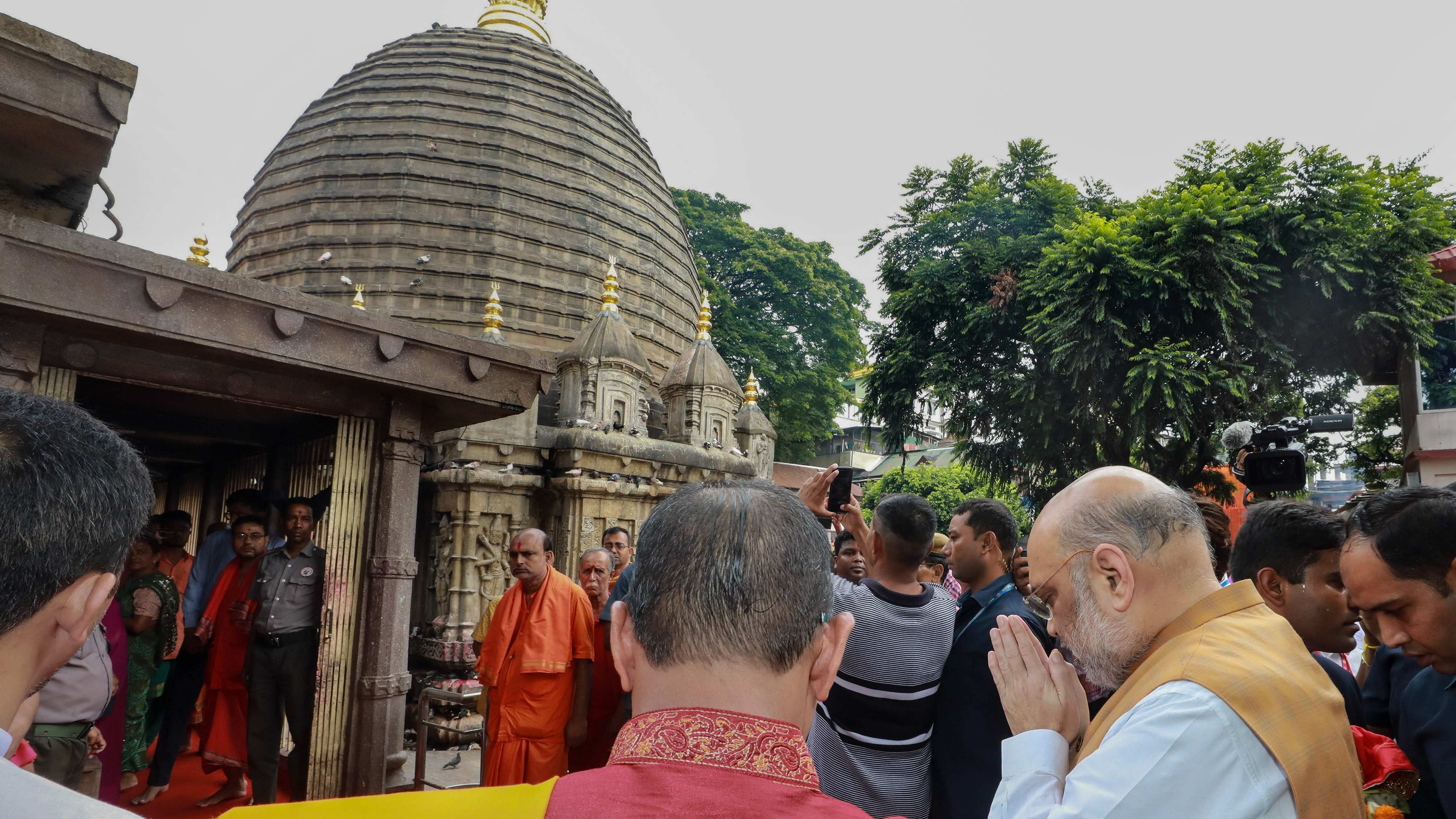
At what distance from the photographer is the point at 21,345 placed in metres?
3.53

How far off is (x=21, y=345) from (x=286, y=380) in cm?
126

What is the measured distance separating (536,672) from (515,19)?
60.2ft

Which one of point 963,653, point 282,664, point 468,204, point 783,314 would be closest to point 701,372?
point 468,204

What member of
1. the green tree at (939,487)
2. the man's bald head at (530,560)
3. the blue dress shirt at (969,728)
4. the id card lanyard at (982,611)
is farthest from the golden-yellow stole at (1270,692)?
the green tree at (939,487)

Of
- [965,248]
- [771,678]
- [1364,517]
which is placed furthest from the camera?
[965,248]

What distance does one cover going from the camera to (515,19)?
62.2 ft

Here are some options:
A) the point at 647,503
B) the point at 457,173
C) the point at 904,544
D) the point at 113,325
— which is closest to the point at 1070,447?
the point at 647,503

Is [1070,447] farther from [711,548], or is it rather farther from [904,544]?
[711,548]

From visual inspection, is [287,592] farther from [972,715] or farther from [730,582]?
[730,582]

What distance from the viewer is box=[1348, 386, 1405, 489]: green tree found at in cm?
1933

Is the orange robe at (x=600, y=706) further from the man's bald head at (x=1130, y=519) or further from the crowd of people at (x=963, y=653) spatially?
the man's bald head at (x=1130, y=519)

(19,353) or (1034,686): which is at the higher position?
(19,353)

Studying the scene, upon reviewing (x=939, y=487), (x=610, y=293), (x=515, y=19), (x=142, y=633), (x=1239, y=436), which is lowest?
(x=142, y=633)

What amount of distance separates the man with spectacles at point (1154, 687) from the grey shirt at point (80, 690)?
3750mm
